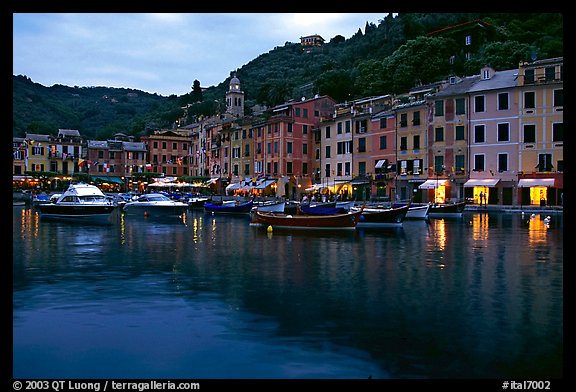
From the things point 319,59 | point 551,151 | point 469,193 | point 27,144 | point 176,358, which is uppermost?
point 319,59

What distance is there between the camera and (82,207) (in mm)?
38750

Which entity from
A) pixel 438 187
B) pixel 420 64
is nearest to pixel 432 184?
pixel 438 187

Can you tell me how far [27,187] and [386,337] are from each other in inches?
3637

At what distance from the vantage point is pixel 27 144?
8331cm

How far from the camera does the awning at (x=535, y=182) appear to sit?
4341cm

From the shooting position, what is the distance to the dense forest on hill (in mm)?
69875

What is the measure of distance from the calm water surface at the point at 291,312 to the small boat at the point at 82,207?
1718 cm

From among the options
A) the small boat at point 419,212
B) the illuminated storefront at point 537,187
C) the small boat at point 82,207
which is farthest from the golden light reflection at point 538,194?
the small boat at point 82,207

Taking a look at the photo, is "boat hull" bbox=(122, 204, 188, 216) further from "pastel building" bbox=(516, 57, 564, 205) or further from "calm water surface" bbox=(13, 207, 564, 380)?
"pastel building" bbox=(516, 57, 564, 205)

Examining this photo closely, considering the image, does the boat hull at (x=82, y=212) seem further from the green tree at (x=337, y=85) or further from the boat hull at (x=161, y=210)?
the green tree at (x=337, y=85)

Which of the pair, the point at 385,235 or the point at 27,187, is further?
the point at 27,187

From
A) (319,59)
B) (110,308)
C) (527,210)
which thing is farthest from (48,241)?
(319,59)

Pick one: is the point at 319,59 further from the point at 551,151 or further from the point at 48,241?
the point at 48,241

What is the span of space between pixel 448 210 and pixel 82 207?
3109 cm
